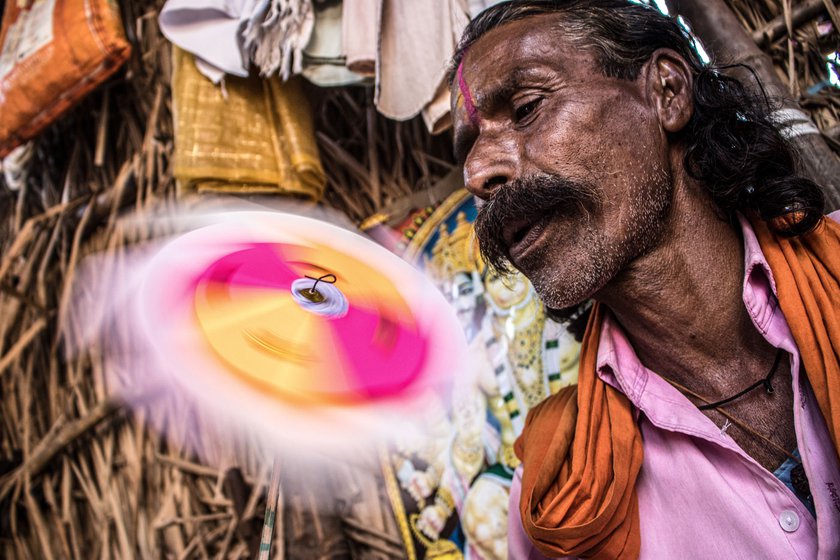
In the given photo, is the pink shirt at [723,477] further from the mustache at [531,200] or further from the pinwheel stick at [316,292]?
the pinwheel stick at [316,292]

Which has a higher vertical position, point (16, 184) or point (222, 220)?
point (222, 220)

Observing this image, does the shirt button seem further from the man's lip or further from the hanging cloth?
the hanging cloth

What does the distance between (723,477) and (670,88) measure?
0.60 m

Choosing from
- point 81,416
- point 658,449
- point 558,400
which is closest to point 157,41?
point 81,416

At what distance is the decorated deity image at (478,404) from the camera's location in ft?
4.37

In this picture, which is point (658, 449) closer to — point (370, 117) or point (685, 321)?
point (685, 321)

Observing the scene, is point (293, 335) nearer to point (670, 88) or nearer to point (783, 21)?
point (670, 88)

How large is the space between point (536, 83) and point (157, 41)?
1369mm

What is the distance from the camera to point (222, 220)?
0.80 metres

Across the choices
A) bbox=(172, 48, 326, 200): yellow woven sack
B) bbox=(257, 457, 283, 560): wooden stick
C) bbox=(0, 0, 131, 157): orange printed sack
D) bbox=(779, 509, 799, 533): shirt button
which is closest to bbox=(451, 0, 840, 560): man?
bbox=(779, 509, 799, 533): shirt button

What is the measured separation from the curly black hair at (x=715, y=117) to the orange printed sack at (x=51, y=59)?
3.44ft

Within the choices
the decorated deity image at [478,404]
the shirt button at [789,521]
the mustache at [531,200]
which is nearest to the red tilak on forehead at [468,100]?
the mustache at [531,200]

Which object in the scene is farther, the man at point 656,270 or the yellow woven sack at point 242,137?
the yellow woven sack at point 242,137

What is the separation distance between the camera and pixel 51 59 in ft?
5.41
